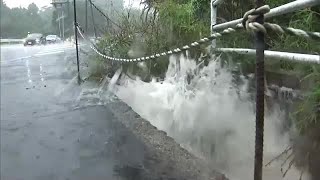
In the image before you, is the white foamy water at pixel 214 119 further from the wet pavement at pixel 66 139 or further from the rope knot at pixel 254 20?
the rope knot at pixel 254 20

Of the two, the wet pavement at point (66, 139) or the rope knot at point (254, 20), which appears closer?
the rope knot at point (254, 20)

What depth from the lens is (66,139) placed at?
5.05 m

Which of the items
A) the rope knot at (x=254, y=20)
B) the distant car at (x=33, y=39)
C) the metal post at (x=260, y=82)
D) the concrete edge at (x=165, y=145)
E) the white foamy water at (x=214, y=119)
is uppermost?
the rope knot at (x=254, y=20)

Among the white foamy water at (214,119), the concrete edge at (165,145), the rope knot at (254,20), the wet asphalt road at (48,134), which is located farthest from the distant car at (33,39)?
the white foamy water at (214,119)

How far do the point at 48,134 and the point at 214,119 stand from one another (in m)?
1.95

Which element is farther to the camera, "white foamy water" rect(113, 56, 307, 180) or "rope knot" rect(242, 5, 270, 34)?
"white foamy water" rect(113, 56, 307, 180)

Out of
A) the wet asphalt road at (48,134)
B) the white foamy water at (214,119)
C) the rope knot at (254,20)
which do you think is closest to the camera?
the rope knot at (254,20)

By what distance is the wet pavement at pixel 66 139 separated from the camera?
4.00m

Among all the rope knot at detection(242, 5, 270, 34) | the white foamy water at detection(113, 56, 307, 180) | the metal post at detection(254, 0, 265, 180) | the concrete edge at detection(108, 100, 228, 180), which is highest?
the rope knot at detection(242, 5, 270, 34)


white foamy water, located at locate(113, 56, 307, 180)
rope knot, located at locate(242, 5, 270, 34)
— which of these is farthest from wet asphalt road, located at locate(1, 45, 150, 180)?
rope knot, located at locate(242, 5, 270, 34)

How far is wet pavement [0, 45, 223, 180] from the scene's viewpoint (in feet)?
13.1

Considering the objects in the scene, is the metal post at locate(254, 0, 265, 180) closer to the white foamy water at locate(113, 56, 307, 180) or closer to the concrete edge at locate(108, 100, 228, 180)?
the white foamy water at locate(113, 56, 307, 180)

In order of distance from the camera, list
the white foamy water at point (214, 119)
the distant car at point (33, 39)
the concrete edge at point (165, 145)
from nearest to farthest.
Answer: the distant car at point (33, 39), the white foamy water at point (214, 119), the concrete edge at point (165, 145)

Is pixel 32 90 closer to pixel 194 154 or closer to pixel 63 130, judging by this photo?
pixel 63 130
